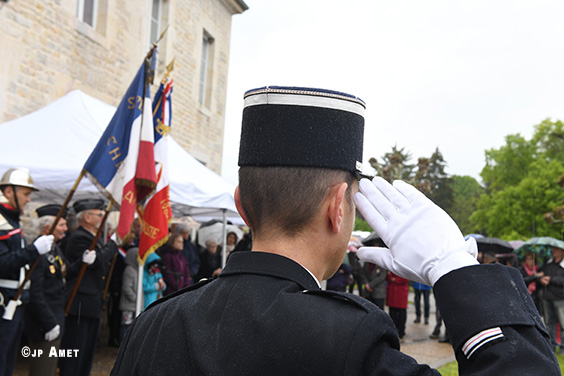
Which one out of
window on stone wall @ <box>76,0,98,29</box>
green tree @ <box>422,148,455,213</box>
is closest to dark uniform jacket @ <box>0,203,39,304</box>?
window on stone wall @ <box>76,0,98,29</box>

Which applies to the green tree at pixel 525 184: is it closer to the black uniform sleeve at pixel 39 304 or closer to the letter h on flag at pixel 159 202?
the letter h on flag at pixel 159 202

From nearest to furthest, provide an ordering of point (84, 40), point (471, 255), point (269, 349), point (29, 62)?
point (269, 349)
point (471, 255)
point (29, 62)
point (84, 40)

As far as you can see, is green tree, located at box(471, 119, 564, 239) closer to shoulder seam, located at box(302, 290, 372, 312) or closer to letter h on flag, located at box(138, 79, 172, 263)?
letter h on flag, located at box(138, 79, 172, 263)

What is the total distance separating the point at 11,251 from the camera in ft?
15.0

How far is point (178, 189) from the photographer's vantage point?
7234mm

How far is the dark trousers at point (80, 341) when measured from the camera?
5.51m

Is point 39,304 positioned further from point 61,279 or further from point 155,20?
point 155,20

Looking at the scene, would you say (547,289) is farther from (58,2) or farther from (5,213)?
(58,2)

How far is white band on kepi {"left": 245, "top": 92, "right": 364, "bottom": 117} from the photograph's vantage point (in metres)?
1.31

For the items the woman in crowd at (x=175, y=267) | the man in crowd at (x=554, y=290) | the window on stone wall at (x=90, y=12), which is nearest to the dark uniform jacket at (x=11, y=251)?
the woman in crowd at (x=175, y=267)

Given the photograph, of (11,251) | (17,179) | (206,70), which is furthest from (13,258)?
(206,70)

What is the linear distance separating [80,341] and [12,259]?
65.0 inches

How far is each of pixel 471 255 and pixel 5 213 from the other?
455 centimetres

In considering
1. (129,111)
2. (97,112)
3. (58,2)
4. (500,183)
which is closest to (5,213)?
(129,111)
